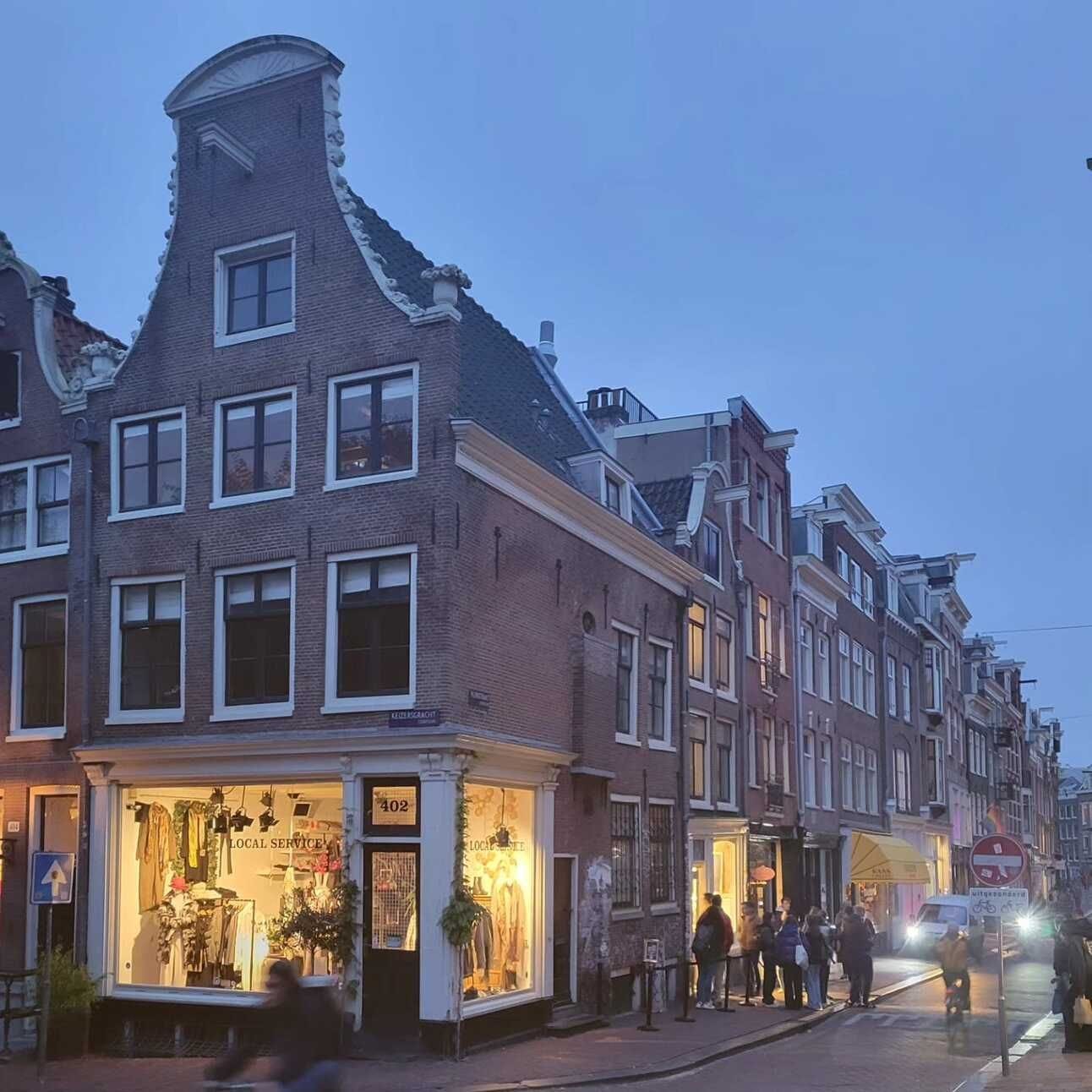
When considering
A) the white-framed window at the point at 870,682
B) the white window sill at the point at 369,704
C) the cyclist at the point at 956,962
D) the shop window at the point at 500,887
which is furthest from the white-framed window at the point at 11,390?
the white-framed window at the point at 870,682

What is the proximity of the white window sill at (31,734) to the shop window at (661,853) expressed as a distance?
35.0ft

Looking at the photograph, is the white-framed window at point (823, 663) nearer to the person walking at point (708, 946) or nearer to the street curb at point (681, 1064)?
the street curb at point (681, 1064)

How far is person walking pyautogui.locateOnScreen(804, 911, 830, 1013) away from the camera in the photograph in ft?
87.5

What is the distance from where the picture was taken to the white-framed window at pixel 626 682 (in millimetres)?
26297

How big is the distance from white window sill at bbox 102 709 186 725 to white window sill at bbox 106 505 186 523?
2990 millimetres

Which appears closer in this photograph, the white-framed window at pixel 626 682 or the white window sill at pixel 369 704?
the white window sill at pixel 369 704

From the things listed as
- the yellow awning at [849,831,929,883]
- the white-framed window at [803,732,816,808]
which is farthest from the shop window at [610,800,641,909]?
the yellow awning at [849,831,929,883]

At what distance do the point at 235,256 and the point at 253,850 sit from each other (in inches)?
359

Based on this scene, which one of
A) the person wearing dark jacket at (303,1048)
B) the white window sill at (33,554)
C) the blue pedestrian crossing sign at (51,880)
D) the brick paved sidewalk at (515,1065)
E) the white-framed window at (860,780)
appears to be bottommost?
the brick paved sidewalk at (515,1065)

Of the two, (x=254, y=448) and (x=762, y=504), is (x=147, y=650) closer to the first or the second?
(x=254, y=448)

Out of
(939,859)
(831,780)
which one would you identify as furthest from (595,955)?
(939,859)

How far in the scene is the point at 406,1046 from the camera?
19281mm

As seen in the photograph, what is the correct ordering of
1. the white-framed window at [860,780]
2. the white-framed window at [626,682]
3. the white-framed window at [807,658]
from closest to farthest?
1. the white-framed window at [626,682]
2. the white-framed window at [807,658]
3. the white-framed window at [860,780]

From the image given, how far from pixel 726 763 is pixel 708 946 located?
730cm
